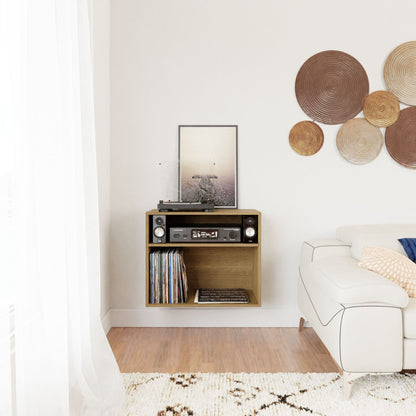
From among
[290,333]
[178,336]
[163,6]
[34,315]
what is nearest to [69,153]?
[34,315]

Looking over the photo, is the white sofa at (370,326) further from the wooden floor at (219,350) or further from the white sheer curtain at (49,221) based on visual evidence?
the white sheer curtain at (49,221)

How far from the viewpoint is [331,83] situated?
2740mm

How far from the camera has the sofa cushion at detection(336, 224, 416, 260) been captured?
2.34 metres

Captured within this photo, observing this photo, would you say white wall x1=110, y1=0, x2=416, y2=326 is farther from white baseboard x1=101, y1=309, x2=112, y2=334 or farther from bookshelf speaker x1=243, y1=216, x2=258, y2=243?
bookshelf speaker x1=243, y1=216, x2=258, y2=243

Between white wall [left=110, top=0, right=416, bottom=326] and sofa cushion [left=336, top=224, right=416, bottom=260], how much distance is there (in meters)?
0.27

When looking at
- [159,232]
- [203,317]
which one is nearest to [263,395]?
[203,317]

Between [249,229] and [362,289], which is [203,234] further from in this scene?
[362,289]

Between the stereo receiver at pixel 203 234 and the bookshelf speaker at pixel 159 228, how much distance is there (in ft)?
0.18

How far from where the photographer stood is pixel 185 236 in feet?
8.23

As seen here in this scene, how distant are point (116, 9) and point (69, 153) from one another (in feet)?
5.77

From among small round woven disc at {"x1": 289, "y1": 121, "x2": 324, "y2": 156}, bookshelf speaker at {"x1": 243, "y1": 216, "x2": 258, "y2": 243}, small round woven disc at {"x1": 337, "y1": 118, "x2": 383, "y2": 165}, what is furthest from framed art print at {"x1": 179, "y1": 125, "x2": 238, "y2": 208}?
small round woven disc at {"x1": 337, "y1": 118, "x2": 383, "y2": 165}

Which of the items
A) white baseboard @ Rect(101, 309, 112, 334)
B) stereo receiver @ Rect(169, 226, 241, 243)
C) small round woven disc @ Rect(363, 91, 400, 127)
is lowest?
white baseboard @ Rect(101, 309, 112, 334)

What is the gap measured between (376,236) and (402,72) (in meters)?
1.26

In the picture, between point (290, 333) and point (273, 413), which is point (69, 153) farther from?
point (290, 333)
